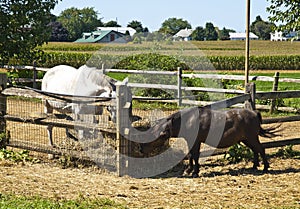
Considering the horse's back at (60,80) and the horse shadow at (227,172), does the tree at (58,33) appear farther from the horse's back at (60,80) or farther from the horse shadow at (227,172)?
the horse shadow at (227,172)

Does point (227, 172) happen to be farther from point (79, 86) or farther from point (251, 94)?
point (79, 86)

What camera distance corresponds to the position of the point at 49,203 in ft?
17.9

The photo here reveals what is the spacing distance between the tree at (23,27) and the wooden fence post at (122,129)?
331 cm

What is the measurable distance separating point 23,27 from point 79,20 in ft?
316

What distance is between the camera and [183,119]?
290 inches

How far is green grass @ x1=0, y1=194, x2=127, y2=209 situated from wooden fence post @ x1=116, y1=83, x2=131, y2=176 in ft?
5.33

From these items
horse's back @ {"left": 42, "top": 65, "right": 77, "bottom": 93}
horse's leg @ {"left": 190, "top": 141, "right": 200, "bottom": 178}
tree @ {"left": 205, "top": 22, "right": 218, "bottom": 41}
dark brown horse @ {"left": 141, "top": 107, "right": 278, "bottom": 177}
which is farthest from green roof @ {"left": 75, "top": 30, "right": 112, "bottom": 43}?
horse's leg @ {"left": 190, "top": 141, "right": 200, "bottom": 178}

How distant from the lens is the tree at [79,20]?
333 feet

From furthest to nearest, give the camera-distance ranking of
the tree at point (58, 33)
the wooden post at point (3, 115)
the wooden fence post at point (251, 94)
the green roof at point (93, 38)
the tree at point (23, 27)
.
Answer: the green roof at point (93, 38) < the tree at point (58, 33) < the tree at point (23, 27) < the wooden post at point (3, 115) < the wooden fence post at point (251, 94)

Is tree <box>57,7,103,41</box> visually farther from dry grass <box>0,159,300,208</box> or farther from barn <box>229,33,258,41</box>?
dry grass <box>0,159,300,208</box>

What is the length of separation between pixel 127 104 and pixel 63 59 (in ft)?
106

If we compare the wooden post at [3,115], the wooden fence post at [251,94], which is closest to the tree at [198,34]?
the wooden post at [3,115]

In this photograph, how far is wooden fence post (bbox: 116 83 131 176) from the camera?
7.30m

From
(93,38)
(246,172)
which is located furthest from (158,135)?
(93,38)
